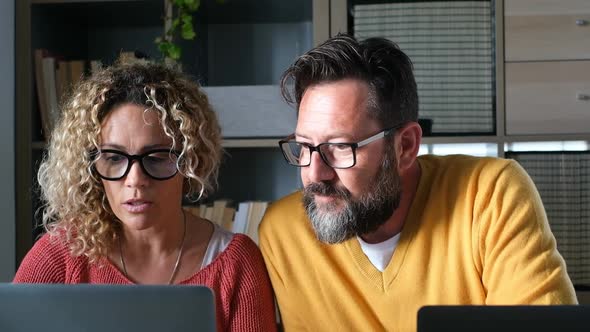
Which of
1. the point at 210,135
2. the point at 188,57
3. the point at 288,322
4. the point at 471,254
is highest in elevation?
the point at 188,57

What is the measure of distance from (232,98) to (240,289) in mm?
1087

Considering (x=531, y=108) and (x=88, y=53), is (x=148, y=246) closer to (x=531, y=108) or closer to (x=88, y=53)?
(x=531, y=108)

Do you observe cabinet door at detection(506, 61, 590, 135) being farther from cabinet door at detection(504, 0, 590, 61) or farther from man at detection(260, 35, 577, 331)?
man at detection(260, 35, 577, 331)

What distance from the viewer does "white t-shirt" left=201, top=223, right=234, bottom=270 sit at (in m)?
1.61

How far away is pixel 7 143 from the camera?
2.53m

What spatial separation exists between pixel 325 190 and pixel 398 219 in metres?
0.20

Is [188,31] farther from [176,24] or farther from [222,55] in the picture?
[222,55]

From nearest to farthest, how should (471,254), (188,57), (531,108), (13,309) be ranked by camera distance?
1. (13,309)
2. (471,254)
3. (531,108)
4. (188,57)

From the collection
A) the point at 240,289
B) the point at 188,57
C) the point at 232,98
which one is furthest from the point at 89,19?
the point at 240,289

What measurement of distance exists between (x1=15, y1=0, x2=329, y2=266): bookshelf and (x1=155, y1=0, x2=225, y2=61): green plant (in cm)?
10

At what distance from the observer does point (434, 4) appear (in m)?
2.49

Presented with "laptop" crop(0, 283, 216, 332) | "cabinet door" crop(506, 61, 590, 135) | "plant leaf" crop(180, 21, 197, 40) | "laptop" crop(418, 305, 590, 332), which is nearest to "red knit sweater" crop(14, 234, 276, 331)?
"laptop" crop(0, 283, 216, 332)

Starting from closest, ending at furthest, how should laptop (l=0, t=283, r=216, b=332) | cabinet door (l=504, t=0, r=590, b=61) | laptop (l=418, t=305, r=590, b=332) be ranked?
1. laptop (l=418, t=305, r=590, b=332)
2. laptop (l=0, t=283, r=216, b=332)
3. cabinet door (l=504, t=0, r=590, b=61)

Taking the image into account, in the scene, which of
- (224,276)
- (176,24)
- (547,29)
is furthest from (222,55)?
(224,276)
